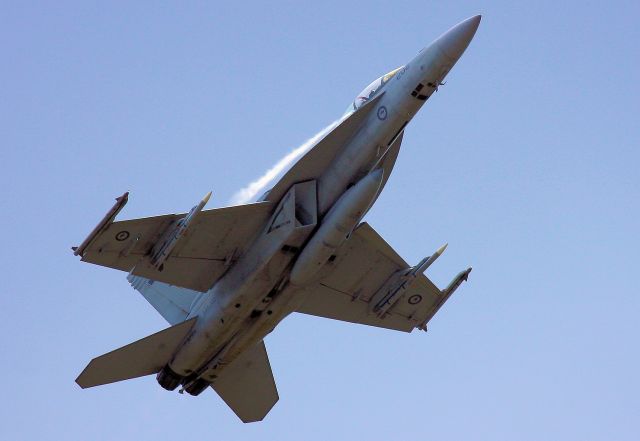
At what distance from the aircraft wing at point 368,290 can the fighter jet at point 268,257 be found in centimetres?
4

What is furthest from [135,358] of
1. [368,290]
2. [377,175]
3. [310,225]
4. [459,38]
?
[459,38]

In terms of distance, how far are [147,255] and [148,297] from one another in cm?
446

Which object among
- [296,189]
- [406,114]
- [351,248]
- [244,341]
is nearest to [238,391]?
[244,341]

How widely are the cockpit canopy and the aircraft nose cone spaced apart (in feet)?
5.80

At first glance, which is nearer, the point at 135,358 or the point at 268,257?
the point at 268,257

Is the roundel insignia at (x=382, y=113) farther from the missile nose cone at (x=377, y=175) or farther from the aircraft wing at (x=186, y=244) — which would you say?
the aircraft wing at (x=186, y=244)

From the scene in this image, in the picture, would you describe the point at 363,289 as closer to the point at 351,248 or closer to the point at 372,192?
the point at 351,248

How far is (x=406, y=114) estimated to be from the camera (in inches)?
953

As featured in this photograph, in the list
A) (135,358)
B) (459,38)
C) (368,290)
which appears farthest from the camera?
(368,290)

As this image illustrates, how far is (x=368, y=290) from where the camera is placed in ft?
94.7

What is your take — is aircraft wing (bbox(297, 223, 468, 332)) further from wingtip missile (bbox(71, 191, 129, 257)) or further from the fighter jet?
wingtip missile (bbox(71, 191, 129, 257))

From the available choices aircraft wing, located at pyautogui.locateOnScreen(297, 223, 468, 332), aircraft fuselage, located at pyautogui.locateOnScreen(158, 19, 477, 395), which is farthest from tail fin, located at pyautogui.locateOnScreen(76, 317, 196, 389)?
aircraft wing, located at pyautogui.locateOnScreen(297, 223, 468, 332)

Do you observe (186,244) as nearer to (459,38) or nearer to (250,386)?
(250,386)

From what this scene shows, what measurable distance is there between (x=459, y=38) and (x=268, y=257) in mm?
6246
